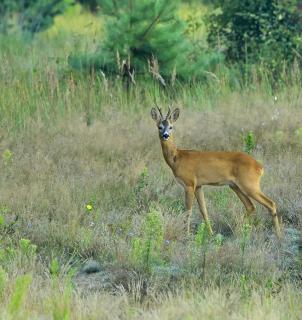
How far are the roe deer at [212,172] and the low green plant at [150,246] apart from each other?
1.46 meters

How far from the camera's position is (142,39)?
14398 millimetres

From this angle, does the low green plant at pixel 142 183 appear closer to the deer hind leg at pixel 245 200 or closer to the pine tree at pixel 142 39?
the deer hind leg at pixel 245 200

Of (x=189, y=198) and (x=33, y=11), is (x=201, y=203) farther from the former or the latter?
(x=33, y=11)

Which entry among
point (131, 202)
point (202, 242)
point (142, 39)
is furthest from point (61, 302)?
point (142, 39)

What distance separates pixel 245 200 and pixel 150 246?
2327 millimetres

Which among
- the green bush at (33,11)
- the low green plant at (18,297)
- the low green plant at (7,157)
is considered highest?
the low green plant at (18,297)

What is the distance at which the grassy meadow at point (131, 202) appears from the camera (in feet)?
24.0

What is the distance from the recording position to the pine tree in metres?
14.3

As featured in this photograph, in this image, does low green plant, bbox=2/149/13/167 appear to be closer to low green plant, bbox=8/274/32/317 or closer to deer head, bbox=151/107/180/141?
deer head, bbox=151/107/180/141

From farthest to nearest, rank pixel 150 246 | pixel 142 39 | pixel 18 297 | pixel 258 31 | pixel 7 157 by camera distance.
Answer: pixel 258 31, pixel 142 39, pixel 7 157, pixel 150 246, pixel 18 297

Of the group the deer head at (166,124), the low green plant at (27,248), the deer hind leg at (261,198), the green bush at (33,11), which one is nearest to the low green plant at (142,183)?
the deer head at (166,124)

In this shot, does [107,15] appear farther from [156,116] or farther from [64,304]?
[64,304]

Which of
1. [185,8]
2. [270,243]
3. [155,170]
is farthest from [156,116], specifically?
[185,8]

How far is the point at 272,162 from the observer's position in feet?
38.5
